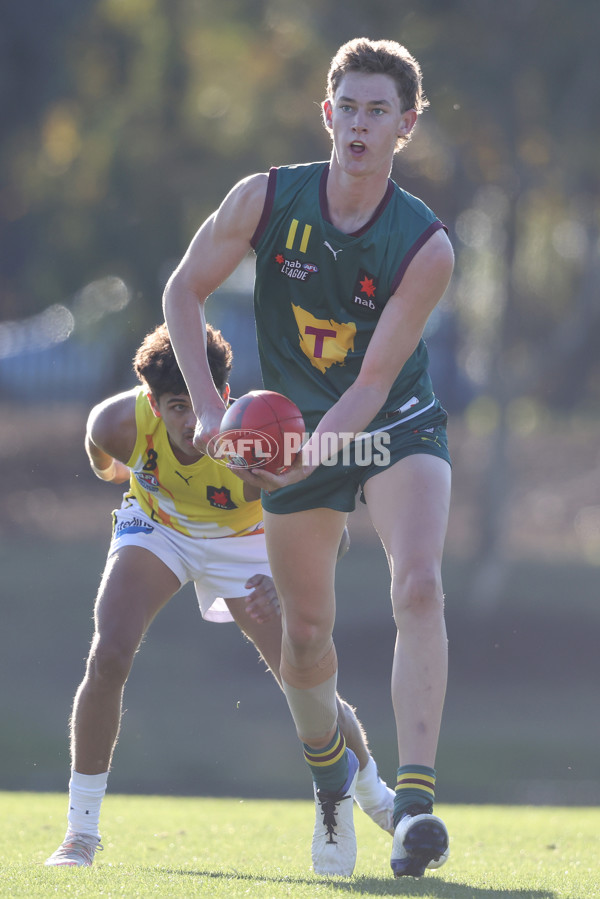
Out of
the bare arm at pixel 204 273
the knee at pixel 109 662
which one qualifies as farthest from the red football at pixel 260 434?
the knee at pixel 109 662

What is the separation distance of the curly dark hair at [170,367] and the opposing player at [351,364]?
47cm

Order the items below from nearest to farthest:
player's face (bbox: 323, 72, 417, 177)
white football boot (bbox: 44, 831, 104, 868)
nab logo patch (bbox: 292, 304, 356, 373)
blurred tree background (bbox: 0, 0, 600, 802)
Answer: player's face (bbox: 323, 72, 417, 177) → nab logo patch (bbox: 292, 304, 356, 373) → white football boot (bbox: 44, 831, 104, 868) → blurred tree background (bbox: 0, 0, 600, 802)

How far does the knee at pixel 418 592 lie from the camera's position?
4.37 metres

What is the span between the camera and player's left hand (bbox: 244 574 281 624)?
5.52 meters

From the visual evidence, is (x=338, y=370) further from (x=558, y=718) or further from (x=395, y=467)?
(x=558, y=718)

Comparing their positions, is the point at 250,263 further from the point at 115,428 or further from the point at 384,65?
the point at 384,65

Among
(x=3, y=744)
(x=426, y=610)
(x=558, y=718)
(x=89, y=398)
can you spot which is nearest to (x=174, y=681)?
(x=3, y=744)

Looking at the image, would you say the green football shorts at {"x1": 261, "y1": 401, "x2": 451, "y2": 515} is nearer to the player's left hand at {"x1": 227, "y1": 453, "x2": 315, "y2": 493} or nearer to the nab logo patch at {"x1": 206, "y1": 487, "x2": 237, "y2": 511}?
the player's left hand at {"x1": 227, "y1": 453, "x2": 315, "y2": 493}

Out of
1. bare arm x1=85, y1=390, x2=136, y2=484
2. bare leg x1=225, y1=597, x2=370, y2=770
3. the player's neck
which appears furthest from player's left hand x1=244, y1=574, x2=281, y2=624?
the player's neck

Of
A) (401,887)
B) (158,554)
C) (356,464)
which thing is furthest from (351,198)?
(401,887)

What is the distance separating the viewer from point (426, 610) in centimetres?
440

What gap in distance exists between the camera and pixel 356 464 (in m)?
4.74

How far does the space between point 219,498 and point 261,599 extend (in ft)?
1.80

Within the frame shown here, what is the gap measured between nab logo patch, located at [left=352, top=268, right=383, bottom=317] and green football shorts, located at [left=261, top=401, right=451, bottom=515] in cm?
41
